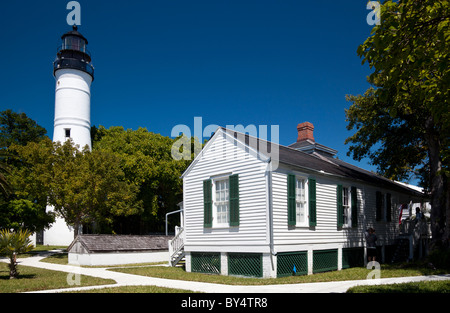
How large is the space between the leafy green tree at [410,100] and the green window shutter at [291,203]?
14.9 ft

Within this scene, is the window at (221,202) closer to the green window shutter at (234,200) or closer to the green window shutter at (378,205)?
the green window shutter at (234,200)

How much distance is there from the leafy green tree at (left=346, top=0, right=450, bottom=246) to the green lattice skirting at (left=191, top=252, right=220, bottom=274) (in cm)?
893

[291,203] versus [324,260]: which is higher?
[291,203]

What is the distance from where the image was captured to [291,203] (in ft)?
49.5

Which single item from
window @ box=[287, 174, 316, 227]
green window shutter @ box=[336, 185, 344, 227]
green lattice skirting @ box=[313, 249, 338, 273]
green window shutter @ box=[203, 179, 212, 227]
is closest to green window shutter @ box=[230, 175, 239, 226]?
green window shutter @ box=[203, 179, 212, 227]

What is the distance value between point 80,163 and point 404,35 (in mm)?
23395

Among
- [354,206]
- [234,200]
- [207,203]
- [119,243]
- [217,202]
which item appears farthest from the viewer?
[119,243]

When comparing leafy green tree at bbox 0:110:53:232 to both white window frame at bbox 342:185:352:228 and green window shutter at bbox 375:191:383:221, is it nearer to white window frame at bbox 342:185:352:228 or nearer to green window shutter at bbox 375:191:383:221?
white window frame at bbox 342:185:352:228

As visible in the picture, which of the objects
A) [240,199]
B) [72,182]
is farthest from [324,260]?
[72,182]

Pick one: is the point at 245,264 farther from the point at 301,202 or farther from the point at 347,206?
the point at 347,206

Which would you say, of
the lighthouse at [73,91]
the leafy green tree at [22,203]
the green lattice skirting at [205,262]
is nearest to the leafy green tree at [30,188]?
the leafy green tree at [22,203]

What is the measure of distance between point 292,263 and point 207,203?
4.24 m

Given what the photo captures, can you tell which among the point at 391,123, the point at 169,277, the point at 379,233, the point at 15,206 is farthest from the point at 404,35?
the point at 15,206

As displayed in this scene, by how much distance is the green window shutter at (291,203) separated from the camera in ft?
49.1
